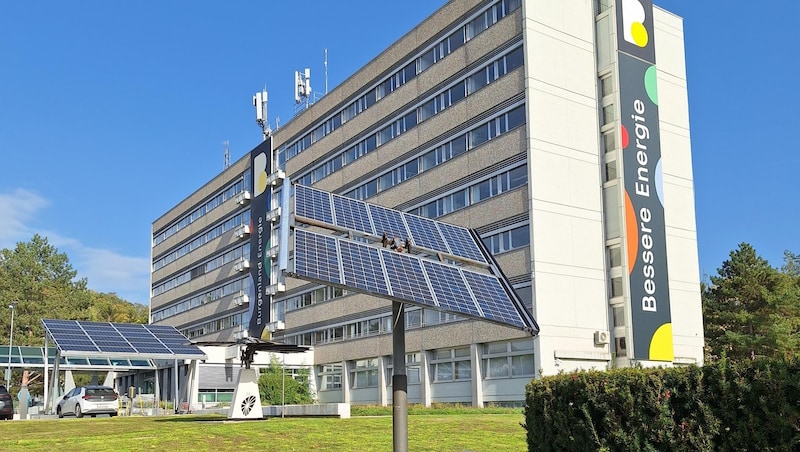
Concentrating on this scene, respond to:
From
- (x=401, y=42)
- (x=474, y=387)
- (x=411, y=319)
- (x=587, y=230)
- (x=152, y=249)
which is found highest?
(x=401, y=42)

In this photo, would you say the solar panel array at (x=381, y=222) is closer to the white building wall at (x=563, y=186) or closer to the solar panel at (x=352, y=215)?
the solar panel at (x=352, y=215)

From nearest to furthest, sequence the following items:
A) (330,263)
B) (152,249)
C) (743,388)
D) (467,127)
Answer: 1. (743,388)
2. (330,263)
3. (467,127)
4. (152,249)

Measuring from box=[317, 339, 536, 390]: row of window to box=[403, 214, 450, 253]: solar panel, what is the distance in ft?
91.8

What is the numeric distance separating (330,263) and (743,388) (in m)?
5.78

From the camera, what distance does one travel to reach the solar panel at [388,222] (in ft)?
45.2

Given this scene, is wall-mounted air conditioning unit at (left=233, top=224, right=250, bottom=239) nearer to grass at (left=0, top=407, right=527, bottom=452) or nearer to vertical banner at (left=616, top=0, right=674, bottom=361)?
vertical banner at (left=616, top=0, right=674, bottom=361)

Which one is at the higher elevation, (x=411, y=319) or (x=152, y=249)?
(x=152, y=249)

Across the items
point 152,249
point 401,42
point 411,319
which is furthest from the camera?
point 152,249

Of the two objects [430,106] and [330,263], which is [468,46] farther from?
[330,263]

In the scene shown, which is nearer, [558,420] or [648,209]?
[558,420]

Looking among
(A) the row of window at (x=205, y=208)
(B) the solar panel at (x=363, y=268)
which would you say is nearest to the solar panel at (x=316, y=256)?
(B) the solar panel at (x=363, y=268)

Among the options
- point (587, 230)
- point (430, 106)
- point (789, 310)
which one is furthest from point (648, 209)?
point (789, 310)

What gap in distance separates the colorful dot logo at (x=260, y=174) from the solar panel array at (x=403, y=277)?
59897mm

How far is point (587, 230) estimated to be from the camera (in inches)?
1753
